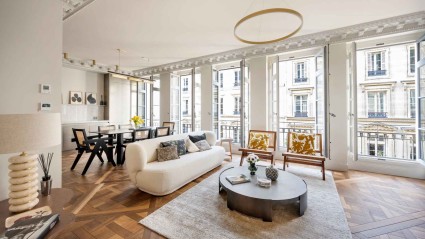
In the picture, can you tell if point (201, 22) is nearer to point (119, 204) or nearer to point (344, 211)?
point (119, 204)

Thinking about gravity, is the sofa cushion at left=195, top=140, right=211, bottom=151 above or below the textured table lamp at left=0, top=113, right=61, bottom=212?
below

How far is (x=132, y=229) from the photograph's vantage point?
69.7 inches

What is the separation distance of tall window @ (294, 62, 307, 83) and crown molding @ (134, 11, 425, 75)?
2030 mm

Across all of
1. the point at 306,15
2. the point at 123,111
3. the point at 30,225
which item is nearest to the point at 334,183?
the point at 306,15

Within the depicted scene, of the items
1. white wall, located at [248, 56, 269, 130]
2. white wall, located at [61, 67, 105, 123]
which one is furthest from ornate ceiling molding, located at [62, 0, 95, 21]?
white wall, located at [248, 56, 269, 130]

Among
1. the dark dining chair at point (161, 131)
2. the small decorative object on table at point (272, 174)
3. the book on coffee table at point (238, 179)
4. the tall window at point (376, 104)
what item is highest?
the tall window at point (376, 104)

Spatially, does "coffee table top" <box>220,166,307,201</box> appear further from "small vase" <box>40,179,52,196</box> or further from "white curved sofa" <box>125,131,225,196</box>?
"small vase" <box>40,179,52,196</box>

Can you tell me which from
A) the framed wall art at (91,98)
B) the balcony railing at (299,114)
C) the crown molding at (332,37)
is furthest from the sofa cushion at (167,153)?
the balcony railing at (299,114)

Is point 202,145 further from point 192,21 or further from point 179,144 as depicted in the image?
point 192,21

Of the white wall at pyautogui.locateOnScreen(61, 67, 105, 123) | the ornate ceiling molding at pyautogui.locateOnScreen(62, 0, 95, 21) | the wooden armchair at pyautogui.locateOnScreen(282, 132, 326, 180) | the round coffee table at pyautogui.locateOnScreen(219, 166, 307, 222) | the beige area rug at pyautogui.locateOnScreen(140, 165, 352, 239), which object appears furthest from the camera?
the white wall at pyautogui.locateOnScreen(61, 67, 105, 123)

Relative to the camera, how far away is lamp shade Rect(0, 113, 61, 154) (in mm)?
934

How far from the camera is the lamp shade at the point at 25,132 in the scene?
0.93 metres

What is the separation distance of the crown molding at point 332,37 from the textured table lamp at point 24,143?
4.51m

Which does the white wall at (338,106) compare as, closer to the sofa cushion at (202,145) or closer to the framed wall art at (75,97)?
the sofa cushion at (202,145)
